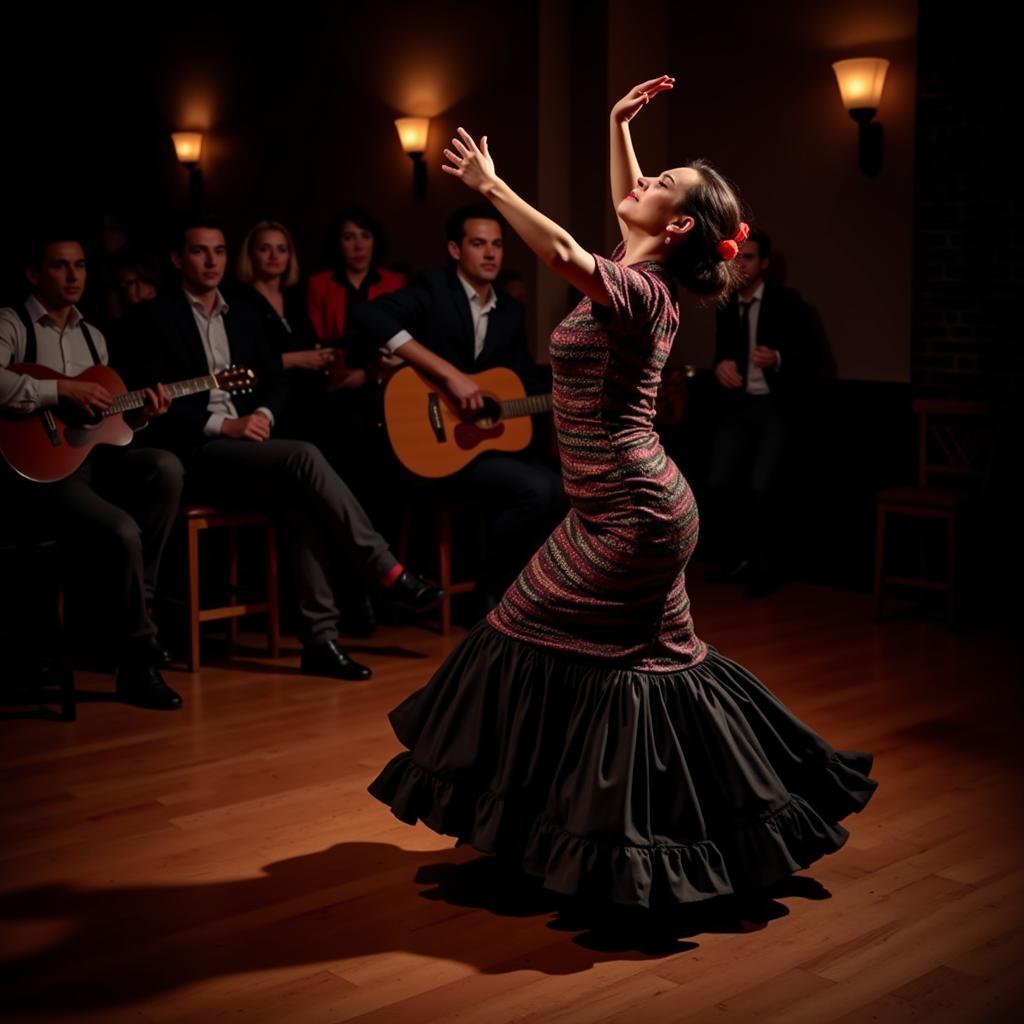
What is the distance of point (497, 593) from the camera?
518cm

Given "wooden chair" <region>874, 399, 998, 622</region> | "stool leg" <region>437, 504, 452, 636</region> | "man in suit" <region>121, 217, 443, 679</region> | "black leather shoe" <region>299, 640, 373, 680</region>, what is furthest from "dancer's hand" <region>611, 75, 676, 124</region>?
"wooden chair" <region>874, 399, 998, 622</region>

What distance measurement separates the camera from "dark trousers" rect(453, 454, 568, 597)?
5004mm

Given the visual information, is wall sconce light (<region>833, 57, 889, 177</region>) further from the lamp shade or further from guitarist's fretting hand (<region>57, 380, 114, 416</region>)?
guitarist's fretting hand (<region>57, 380, 114, 416</region>)

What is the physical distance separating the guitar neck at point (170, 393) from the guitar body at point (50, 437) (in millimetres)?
37

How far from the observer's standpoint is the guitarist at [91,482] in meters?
4.28

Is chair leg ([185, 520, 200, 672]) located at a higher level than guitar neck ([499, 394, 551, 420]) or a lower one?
lower

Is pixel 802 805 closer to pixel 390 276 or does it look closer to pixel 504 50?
pixel 390 276

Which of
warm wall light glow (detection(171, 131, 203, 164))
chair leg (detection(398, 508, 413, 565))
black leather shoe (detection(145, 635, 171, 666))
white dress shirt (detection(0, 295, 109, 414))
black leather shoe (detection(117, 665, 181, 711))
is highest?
warm wall light glow (detection(171, 131, 203, 164))

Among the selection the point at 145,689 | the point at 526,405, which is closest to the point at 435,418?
the point at 526,405

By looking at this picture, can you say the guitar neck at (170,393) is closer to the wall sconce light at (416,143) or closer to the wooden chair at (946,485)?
the wooden chair at (946,485)

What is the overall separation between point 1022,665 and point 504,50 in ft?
12.7

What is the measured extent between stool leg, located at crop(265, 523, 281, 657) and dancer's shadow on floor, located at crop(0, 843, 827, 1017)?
1.80m

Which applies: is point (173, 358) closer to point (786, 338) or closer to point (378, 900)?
point (378, 900)

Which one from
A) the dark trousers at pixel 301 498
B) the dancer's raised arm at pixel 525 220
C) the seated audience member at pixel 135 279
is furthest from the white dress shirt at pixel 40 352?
the dancer's raised arm at pixel 525 220
